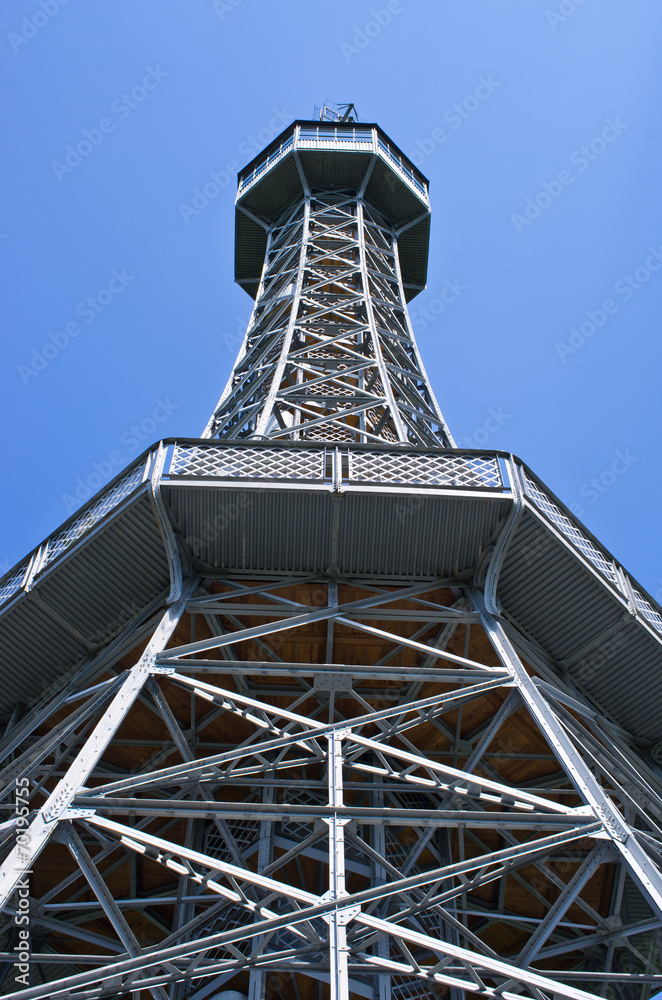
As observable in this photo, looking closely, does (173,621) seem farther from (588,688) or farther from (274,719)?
(588,688)

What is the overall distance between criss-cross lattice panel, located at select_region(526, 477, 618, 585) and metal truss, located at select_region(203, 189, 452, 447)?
460cm

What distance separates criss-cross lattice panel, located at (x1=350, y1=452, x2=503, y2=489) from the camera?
12.6 m

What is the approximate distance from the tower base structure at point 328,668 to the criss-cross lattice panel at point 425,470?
0.04 metres

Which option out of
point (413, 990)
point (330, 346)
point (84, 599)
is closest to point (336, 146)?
point (330, 346)

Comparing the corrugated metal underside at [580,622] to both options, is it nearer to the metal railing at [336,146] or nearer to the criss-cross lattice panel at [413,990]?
the criss-cross lattice panel at [413,990]

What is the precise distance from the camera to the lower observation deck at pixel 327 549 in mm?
12391

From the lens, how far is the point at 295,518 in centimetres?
1258

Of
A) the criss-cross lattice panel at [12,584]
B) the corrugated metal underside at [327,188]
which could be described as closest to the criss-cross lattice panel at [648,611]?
the criss-cross lattice panel at [12,584]

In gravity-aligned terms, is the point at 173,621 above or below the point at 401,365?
below

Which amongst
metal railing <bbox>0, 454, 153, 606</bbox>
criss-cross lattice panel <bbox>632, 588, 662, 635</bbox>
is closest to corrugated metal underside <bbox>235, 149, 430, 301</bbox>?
metal railing <bbox>0, 454, 153, 606</bbox>

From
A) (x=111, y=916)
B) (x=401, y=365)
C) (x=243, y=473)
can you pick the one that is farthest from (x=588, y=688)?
(x=401, y=365)

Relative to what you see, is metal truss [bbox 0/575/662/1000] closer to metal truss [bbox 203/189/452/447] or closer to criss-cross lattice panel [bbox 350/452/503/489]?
criss-cross lattice panel [bbox 350/452/503/489]

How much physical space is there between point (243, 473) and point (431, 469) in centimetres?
268

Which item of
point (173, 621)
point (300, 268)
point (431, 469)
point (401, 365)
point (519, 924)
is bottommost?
point (519, 924)
